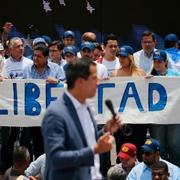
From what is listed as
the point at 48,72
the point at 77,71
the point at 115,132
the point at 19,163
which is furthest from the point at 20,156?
the point at 77,71

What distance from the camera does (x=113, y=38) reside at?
9453mm

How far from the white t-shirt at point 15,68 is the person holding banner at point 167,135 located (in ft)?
5.76

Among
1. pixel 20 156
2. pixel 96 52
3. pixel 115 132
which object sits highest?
pixel 96 52

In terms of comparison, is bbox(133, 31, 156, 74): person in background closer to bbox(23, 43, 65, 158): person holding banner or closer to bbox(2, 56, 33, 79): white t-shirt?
bbox(23, 43, 65, 158): person holding banner

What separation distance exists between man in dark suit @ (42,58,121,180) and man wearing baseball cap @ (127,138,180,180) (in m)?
2.80

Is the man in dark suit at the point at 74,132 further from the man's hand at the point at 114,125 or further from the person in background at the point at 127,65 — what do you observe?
the person in background at the point at 127,65

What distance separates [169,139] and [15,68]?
2247mm

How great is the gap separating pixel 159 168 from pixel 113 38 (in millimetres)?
2623

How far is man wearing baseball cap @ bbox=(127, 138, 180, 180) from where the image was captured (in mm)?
7722

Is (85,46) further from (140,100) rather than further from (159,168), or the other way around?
(159,168)

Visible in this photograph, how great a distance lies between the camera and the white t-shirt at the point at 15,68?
9117mm

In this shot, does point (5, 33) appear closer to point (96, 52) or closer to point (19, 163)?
point (96, 52)

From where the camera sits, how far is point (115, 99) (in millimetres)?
8586

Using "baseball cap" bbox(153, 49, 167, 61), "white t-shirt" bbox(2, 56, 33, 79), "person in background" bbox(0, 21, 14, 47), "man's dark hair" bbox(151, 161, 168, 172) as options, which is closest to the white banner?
"baseball cap" bbox(153, 49, 167, 61)
